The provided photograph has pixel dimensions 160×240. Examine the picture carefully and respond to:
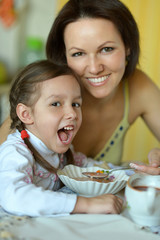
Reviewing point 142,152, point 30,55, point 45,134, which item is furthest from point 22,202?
point 30,55

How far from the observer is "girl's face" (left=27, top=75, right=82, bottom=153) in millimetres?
989

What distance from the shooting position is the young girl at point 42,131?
2.71 feet

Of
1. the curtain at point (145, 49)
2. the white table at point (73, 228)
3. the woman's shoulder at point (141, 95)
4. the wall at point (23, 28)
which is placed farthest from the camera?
the wall at point (23, 28)

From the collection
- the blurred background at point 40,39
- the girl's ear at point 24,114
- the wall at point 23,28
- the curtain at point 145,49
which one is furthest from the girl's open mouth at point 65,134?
the wall at point 23,28

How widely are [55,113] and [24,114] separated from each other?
0.11 metres

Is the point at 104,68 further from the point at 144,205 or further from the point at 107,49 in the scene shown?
the point at 144,205

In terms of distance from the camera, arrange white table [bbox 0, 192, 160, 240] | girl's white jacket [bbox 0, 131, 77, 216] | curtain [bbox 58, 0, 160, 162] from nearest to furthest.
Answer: white table [bbox 0, 192, 160, 240] < girl's white jacket [bbox 0, 131, 77, 216] < curtain [bbox 58, 0, 160, 162]

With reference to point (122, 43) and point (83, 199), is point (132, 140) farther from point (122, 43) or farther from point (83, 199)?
point (83, 199)

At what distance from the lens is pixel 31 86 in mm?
1023

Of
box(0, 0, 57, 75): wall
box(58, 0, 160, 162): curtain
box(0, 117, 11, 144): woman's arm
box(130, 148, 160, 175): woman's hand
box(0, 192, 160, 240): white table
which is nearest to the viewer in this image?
box(0, 192, 160, 240): white table

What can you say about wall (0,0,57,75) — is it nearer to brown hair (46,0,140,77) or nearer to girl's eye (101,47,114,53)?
brown hair (46,0,140,77)

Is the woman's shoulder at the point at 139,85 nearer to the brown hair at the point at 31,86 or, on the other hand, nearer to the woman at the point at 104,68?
the woman at the point at 104,68

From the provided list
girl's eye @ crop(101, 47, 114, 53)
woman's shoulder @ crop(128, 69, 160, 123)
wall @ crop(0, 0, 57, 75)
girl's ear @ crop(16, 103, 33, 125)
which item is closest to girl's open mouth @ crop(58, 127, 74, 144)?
girl's ear @ crop(16, 103, 33, 125)

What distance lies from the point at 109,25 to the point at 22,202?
0.76m
